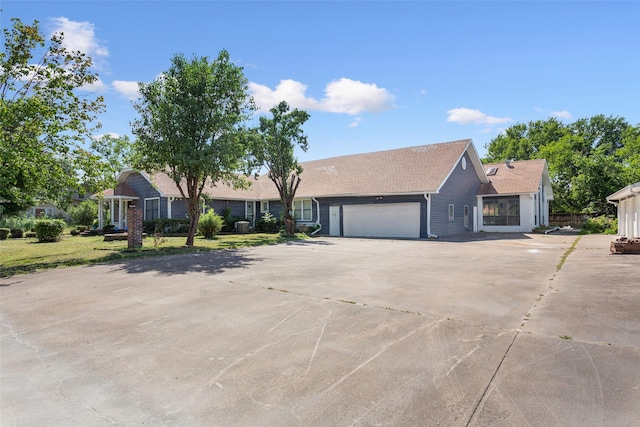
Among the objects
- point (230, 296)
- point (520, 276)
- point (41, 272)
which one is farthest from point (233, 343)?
point (41, 272)

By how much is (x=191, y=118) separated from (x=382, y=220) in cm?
1258

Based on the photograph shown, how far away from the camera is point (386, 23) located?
1142 cm

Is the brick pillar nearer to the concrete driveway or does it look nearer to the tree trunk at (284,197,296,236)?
the concrete driveway

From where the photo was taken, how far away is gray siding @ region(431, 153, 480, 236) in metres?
21.4

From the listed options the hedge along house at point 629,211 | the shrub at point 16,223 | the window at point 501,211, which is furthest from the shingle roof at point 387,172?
the shrub at point 16,223

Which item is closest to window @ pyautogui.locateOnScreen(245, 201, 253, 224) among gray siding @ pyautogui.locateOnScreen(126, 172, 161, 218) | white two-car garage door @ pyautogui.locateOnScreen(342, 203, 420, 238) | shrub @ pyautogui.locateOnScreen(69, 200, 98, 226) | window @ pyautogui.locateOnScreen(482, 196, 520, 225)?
gray siding @ pyautogui.locateOnScreen(126, 172, 161, 218)

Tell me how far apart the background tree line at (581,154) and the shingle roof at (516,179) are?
844cm

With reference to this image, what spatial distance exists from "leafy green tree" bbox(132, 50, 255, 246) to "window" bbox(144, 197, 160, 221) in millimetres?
9566

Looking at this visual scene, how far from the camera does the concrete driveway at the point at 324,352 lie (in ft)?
9.70

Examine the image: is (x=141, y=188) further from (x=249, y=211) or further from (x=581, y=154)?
(x=581, y=154)

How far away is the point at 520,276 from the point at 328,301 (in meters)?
5.05

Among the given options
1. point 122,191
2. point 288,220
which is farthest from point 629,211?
point 122,191

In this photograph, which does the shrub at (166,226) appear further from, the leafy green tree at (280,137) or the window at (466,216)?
the window at (466,216)

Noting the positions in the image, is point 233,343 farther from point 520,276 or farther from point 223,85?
point 223,85
